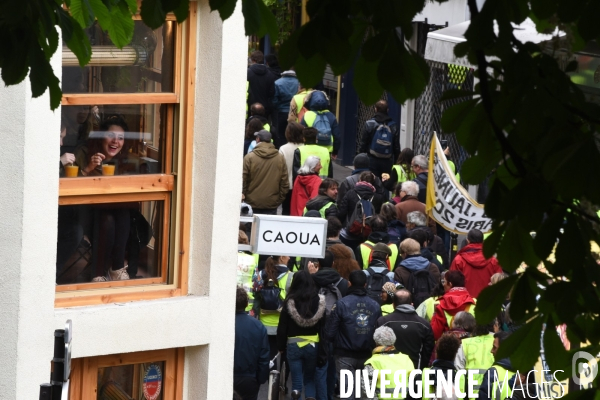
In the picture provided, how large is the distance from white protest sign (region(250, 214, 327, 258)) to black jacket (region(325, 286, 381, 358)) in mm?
604

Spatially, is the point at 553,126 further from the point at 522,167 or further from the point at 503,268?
the point at 503,268

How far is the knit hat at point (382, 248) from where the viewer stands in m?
11.0

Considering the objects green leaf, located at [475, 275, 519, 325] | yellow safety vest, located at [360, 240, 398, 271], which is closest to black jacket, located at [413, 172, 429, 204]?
yellow safety vest, located at [360, 240, 398, 271]

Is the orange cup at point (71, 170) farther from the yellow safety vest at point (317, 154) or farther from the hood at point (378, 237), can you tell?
the yellow safety vest at point (317, 154)

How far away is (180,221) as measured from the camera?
737 centimetres

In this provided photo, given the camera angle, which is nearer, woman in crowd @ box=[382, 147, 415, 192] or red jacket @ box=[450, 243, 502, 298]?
red jacket @ box=[450, 243, 502, 298]

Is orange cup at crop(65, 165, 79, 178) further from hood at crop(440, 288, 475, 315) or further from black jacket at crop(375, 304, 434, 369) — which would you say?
hood at crop(440, 288, 475, 315)

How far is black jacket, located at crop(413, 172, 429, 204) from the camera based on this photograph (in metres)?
13.8

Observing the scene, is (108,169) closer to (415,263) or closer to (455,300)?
(455,300)

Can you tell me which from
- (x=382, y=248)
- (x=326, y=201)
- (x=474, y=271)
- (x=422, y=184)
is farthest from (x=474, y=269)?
(x=422, y=184)

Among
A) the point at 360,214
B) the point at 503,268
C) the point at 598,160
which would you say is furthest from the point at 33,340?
the point at 360,214

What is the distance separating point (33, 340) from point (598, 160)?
486cm

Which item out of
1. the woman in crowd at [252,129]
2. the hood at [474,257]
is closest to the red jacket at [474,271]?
the hood at [474,257]

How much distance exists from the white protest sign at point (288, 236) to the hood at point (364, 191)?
3.39 meters
